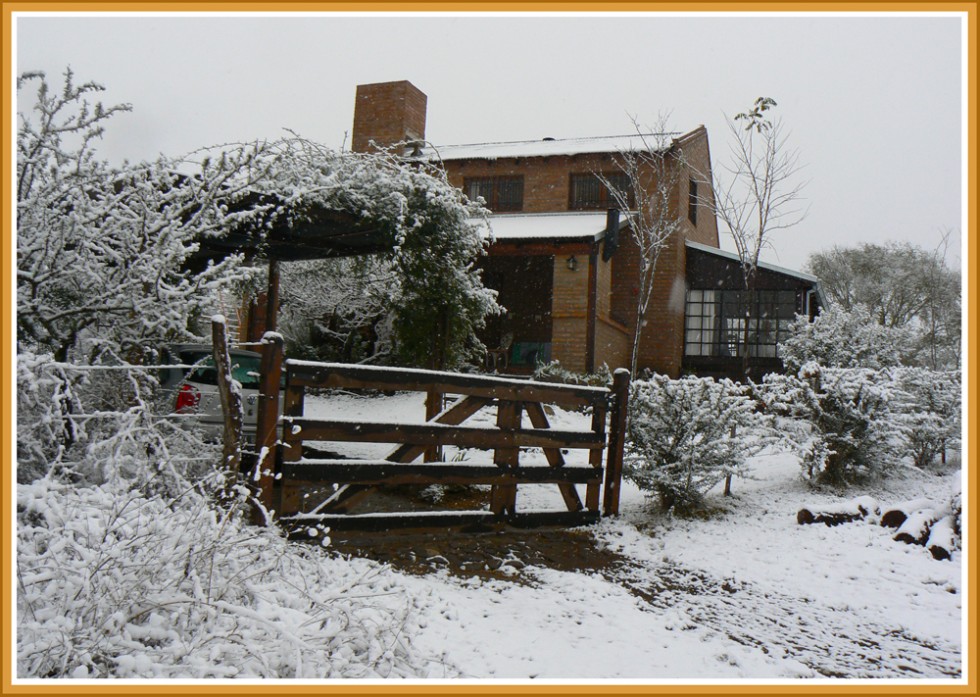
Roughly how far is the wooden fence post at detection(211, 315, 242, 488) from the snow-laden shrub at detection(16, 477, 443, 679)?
42.9 inches

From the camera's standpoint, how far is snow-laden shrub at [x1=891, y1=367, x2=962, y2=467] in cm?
905

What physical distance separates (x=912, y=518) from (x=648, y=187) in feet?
45.8

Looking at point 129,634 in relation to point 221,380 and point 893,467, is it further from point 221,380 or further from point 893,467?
point 893,467

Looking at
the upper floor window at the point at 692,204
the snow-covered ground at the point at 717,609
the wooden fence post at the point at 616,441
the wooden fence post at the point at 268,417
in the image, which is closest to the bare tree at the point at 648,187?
the upper floor window at the point at 692,204

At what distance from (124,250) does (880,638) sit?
18.0 ft

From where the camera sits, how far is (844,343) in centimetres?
1368

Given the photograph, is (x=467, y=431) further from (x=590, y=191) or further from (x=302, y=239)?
(x=590, y=191)

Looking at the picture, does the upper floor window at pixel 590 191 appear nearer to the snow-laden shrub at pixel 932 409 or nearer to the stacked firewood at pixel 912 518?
the snow-laden shrub at pixel 932 409

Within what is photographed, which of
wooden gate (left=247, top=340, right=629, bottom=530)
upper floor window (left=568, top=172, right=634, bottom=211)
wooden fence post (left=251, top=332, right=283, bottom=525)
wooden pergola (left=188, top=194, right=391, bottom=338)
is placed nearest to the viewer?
wooden fence post (left=251, top=332, right=283, bottom=525)

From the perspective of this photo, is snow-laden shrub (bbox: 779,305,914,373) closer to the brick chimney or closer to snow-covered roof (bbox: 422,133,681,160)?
snow-covered roof (bbox: 422,133,681,160)

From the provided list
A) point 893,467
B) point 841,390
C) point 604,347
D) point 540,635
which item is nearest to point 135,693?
point 540,635

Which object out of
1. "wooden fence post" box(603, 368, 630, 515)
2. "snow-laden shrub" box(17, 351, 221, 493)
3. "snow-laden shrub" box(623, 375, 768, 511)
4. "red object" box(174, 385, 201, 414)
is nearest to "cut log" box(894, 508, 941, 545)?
"snow-laden shrub" box(623, 375, 768, 511)

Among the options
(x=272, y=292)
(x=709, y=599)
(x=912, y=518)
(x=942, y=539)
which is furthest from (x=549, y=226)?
(x=709, y=599)

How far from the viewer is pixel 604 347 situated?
16.8 metres
